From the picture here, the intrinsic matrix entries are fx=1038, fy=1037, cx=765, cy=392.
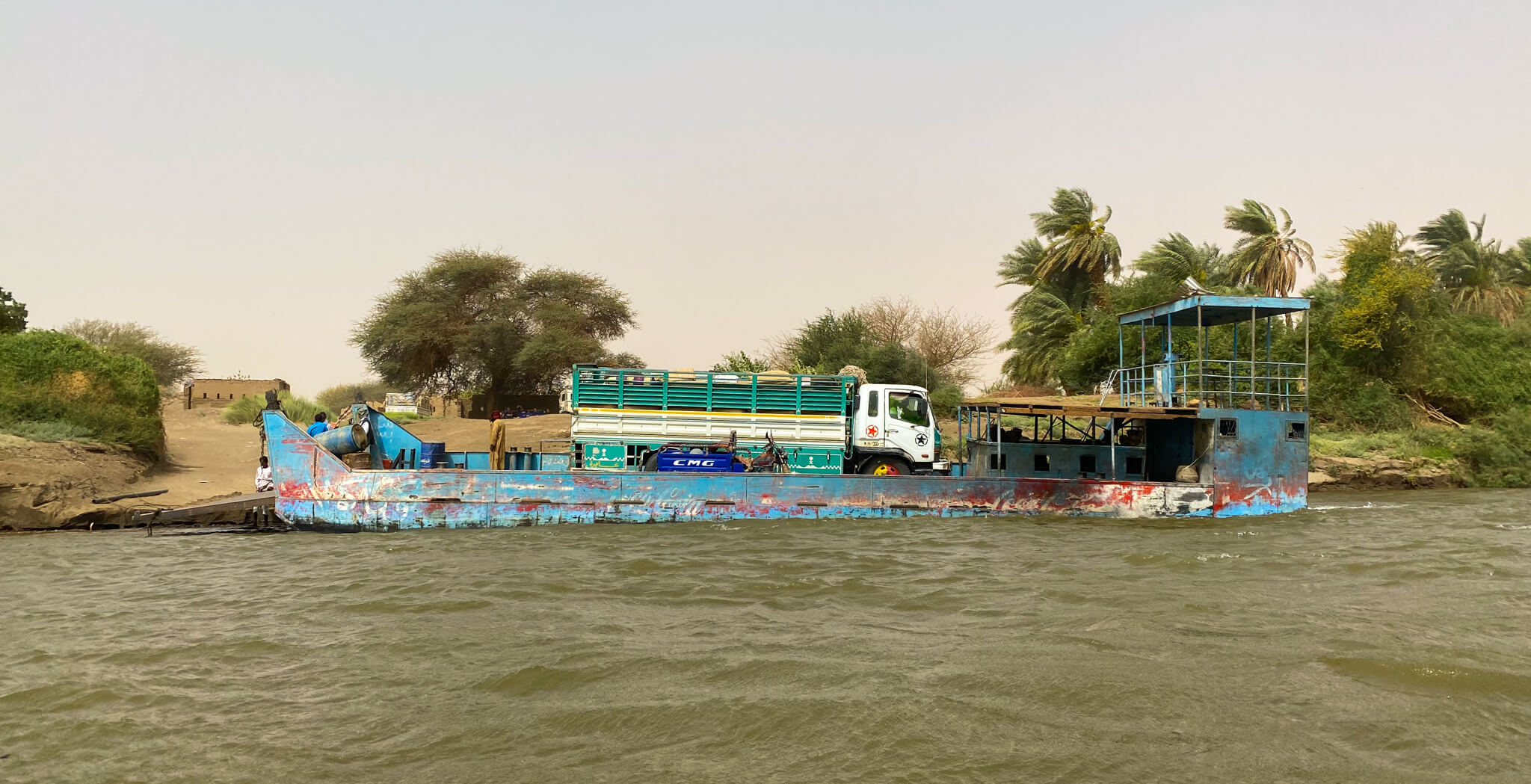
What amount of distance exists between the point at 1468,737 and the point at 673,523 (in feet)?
38.4

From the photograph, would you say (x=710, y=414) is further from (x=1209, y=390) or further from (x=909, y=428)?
(x=1209, y=390)

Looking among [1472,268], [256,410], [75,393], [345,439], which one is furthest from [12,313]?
[1472,268]

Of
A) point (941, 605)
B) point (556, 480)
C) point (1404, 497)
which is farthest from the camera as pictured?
point (1404, 497)

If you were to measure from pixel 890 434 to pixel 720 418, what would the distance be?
308 cm

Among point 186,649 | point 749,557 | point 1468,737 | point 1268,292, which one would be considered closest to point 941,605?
point 749,557

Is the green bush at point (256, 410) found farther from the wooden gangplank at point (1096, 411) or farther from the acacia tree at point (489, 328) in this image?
the wooden gangplank at point (1096, 411)

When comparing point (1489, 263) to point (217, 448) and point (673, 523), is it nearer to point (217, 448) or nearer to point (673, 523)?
point (673, 523)

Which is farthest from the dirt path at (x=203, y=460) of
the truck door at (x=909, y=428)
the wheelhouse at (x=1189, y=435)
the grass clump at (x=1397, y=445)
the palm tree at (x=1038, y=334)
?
the palm tree at (x=1038, y=334)

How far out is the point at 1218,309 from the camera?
17625 mm

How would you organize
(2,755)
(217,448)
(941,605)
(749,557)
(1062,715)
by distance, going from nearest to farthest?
(2,755) → (1062,715) → (941,605) → (749,557) → (217,448)

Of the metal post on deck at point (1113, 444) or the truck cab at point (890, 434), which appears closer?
the metal post on deck at point (1113, 444)

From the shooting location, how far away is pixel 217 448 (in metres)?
29.4

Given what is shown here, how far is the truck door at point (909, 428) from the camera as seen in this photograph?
18.5 metres

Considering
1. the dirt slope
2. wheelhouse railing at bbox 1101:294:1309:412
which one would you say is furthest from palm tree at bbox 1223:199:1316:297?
the dirt slope
